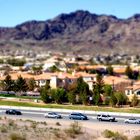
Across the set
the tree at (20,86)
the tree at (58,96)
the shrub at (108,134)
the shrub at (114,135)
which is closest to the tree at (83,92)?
the tree at (58,96)

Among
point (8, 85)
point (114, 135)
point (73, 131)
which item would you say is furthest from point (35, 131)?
point (8, 85)

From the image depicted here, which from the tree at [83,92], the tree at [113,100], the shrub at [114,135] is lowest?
the shrub at [114,135]

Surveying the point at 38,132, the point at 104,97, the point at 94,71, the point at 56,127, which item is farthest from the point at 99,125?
the point at 94,71

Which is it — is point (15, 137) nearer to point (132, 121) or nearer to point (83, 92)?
point (132, 121)

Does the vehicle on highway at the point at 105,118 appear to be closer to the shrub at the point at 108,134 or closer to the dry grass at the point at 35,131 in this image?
the dry grass at the point at 35,131

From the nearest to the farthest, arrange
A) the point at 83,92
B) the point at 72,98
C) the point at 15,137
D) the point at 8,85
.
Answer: the point at 15,137 < the point at 72,98 < the point at 83,92 < the point at 8,85

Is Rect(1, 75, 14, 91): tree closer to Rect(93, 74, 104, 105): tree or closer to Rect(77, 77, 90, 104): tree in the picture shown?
Rect(77, 77, 90, 104): tree

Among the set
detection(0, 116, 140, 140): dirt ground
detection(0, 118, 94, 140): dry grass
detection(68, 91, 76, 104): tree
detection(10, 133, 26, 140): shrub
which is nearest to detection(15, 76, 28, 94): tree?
detection(68, 91, 76, 104): tree

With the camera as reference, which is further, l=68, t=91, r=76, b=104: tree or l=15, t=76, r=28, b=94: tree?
l=15, t=76, r=28, b=94: tree

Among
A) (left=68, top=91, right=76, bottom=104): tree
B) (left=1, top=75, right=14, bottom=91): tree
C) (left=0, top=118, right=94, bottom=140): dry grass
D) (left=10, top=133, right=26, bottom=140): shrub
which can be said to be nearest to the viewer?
(left=10, top=133, right=26, bottom=140): shrub

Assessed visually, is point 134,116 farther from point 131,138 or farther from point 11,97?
point 11,97

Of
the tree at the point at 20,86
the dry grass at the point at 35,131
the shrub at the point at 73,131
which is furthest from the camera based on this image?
the tree at the point at 20,86
